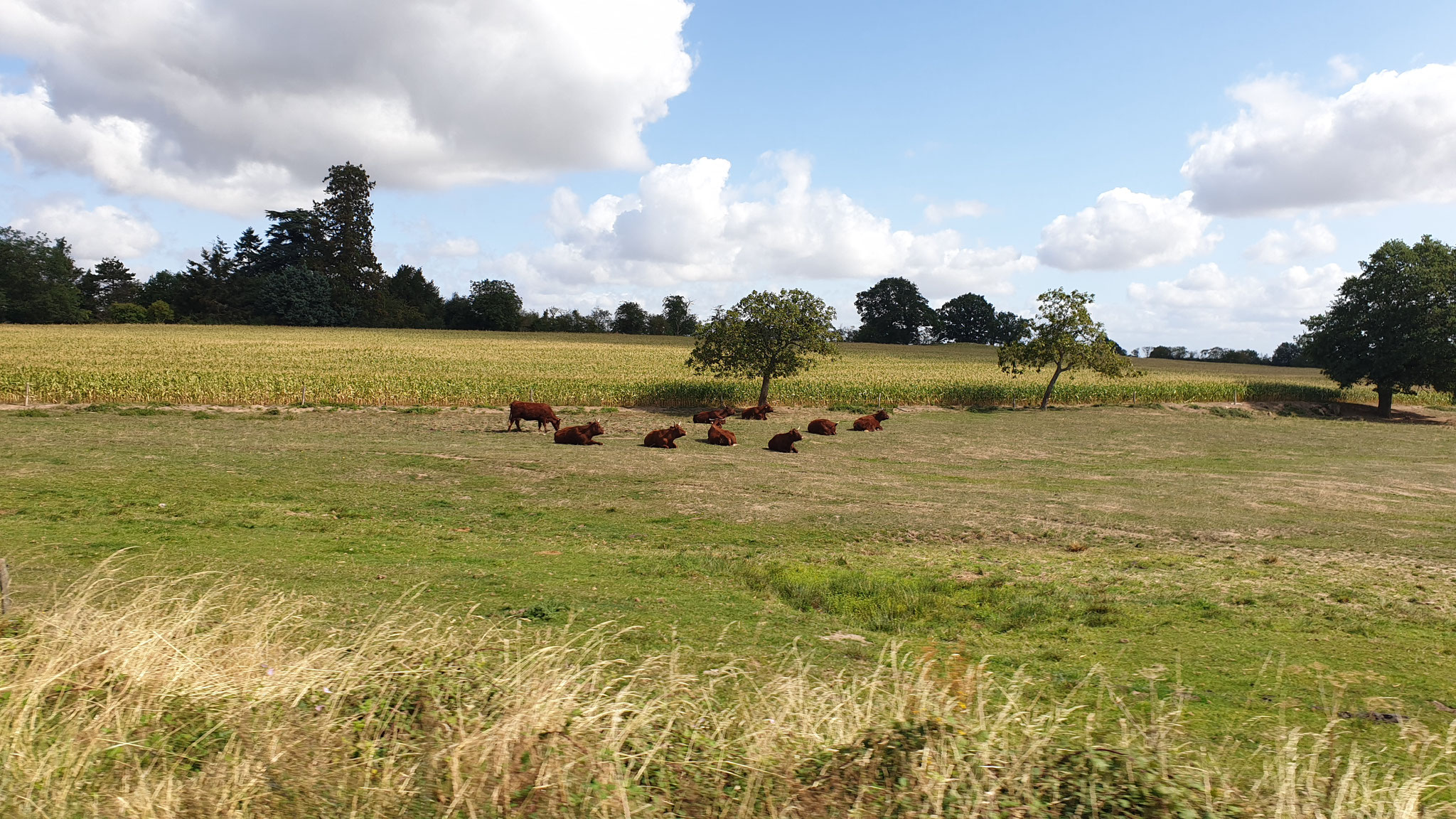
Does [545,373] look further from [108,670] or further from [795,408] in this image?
[108,670]

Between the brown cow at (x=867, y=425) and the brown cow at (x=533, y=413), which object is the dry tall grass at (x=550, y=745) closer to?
the brown cow at (x=533, y=413)

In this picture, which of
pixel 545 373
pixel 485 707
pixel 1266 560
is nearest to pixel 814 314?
pixel 545 373

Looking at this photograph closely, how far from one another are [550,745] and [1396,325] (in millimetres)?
56910

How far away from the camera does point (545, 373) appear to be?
45.7m

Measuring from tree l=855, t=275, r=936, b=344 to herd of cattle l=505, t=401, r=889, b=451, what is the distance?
309 ft

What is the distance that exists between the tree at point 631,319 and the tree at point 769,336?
86575 millimetres

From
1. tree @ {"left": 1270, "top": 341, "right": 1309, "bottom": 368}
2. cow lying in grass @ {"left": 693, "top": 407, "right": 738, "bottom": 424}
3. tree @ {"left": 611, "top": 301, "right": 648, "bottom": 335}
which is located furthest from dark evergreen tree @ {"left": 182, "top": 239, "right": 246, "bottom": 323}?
tree @ {"left": 1270, "top": 341, "right": 1309, "bottom": 368}

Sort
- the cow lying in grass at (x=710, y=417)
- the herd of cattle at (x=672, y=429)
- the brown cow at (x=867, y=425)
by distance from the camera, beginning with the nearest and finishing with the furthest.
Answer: the herd of cattle at (x=672, y=429)
the brown cow at (x=867, y=425)
the cow lying in grass at (x=710, y=417)

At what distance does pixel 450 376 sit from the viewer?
1670 inches

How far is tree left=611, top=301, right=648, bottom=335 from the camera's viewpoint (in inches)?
4938

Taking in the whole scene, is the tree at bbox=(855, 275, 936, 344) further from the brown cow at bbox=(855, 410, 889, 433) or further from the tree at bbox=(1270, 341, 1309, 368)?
the brown cow at bbox=(855, 410, 889, 433)

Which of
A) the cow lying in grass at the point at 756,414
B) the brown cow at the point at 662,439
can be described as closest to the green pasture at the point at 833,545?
the brown cow at the point at 662,439

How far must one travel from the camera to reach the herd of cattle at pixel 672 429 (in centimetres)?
2402

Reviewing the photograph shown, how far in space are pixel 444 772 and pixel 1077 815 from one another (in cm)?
356
